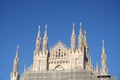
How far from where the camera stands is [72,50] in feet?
259

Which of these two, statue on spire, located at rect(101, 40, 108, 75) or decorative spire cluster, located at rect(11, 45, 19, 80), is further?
decorative spire cluster, located at rect(11, 45, 19, 80)

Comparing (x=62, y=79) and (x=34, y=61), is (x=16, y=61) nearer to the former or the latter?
(x=34, y=61)

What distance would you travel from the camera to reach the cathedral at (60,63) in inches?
2852

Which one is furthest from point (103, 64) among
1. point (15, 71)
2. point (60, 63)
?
point (15, 71)

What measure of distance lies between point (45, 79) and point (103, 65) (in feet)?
36.9

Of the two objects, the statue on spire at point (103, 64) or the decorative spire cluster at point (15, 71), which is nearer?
the statue on spire at point (103, 64)

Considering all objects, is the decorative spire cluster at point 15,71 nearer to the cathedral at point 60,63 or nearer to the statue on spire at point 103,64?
the cathedral at point 60,63

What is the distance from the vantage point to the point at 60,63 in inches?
3140

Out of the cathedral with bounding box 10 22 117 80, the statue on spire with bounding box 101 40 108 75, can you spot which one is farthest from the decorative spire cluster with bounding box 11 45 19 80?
the statue on spire with bounding box 101 40 108 75

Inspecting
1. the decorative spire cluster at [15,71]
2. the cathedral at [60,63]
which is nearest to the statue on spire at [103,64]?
the cathedral at [60,63]

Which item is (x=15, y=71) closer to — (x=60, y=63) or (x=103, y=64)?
(x=60, y=63)

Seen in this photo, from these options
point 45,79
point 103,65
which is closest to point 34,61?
point 45,79

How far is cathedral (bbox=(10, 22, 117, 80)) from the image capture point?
72.4m

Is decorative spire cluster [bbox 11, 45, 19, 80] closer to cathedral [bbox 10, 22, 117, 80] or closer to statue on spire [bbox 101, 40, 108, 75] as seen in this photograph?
cathedral [bbox 10, 22, 117, 80]
